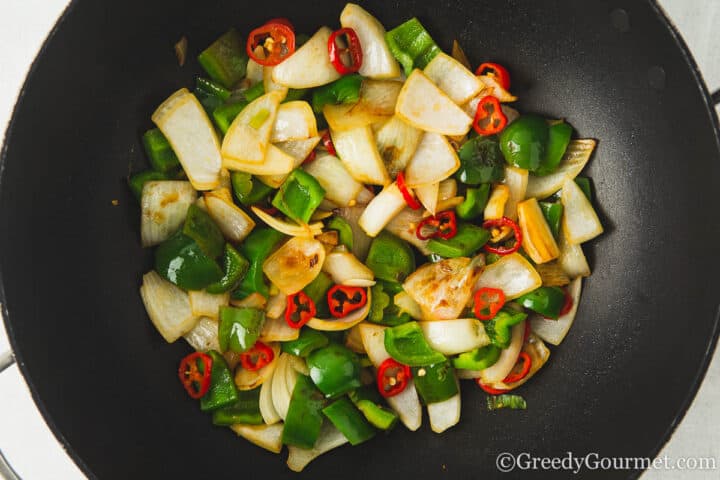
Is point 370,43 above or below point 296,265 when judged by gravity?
above

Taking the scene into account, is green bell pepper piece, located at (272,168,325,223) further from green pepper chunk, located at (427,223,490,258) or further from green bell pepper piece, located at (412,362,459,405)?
green bell pepper piece, located at (412,362,459,405)

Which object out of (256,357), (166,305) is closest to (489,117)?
(256,357)

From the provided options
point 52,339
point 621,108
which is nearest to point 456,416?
point 621,108

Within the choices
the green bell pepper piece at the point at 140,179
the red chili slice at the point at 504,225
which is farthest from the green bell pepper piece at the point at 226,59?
the red chili slice at the point at 504,225

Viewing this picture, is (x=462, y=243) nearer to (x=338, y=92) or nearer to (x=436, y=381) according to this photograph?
(x=436, y=381)

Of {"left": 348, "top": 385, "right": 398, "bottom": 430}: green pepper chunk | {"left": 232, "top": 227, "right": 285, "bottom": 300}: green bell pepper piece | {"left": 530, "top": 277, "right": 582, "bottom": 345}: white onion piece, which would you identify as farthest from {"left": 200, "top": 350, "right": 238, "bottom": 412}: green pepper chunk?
{"left": 530, "top": 277, "right": 582, "bottom": 345}: white onion piece

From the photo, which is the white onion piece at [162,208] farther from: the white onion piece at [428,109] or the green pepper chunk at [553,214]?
the green pepper chunk at [553,214]
